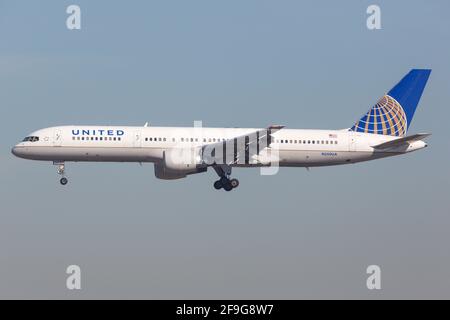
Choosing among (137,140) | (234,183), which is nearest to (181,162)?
(137,140)

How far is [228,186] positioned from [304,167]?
265 inches

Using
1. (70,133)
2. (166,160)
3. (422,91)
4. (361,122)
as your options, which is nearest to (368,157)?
(361,122)

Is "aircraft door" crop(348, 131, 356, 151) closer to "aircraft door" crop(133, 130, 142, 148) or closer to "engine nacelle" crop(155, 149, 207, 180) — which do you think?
"engine nacelle" crop(155, 149, 207, 180)

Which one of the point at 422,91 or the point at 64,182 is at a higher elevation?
the point at 422,91

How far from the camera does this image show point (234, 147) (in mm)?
89625

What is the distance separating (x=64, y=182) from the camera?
295 ft

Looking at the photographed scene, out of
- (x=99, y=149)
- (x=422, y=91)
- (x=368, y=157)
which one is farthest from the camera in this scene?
(x=422, y=91)

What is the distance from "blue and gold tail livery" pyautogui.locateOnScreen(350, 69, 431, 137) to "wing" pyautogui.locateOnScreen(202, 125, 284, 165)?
10.5 meters

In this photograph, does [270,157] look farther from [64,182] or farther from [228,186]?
[64,182]

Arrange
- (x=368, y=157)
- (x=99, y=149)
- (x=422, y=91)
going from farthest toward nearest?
1. (x=422, y=91)
2. (x=368, y=157)
3. (x=99, y=149)

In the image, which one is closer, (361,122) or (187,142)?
(187,142)

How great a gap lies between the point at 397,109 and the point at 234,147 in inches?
690

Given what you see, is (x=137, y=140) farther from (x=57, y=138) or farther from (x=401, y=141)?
(x=401, y=141)

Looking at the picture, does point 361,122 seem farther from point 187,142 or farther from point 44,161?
point 44,161
